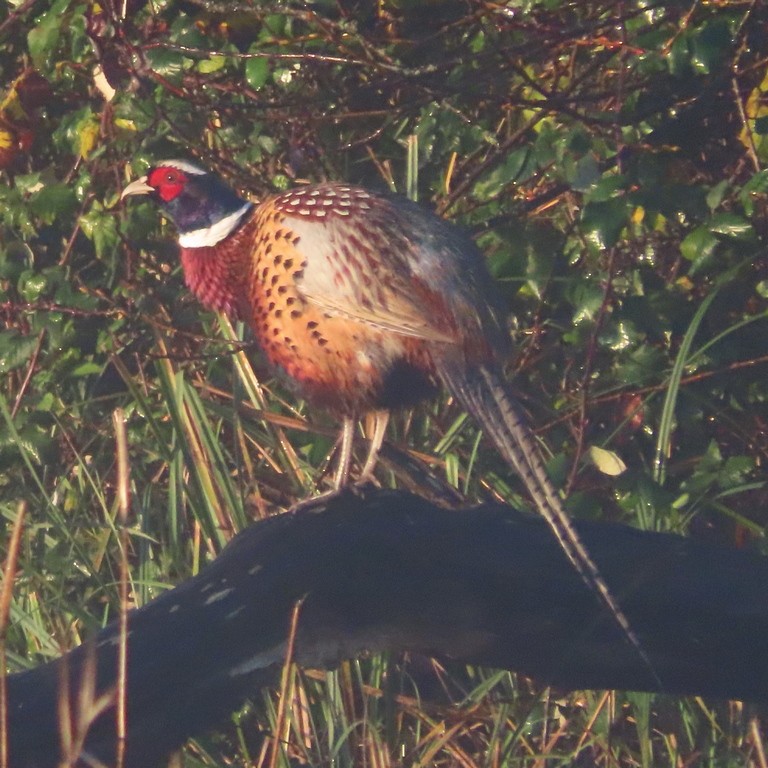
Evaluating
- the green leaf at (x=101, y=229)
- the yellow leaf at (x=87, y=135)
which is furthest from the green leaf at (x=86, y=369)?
the yellow leaf at (x=87, y=135)

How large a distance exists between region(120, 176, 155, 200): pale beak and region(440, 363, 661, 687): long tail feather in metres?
1.18

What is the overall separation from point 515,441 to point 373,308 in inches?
20.1

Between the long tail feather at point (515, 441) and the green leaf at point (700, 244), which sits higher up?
the green leaf at point (700, 244)

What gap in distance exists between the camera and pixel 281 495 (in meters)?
4.05

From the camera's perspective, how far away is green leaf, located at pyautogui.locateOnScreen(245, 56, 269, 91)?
3900 mm

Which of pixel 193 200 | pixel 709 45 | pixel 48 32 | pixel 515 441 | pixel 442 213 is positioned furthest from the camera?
pixel 442 213

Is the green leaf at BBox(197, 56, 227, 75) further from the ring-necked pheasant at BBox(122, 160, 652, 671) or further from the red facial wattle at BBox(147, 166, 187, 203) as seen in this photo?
the ring-necked pheasant at BBox(122, 160, 652, 671)

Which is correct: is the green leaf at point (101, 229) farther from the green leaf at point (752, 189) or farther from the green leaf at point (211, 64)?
the green leaf at point (752, 189)

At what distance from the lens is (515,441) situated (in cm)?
322

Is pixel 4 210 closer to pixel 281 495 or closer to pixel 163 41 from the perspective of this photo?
pixel 163 41

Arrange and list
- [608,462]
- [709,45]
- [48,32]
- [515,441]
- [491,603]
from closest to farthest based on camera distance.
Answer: [491,603]
[515,441]
[709,45]
[608,462]
[48,32]

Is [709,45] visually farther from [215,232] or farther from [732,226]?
[215,232]

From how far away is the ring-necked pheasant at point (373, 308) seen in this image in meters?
3.38

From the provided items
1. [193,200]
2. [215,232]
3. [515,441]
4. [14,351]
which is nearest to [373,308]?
[515,441]
